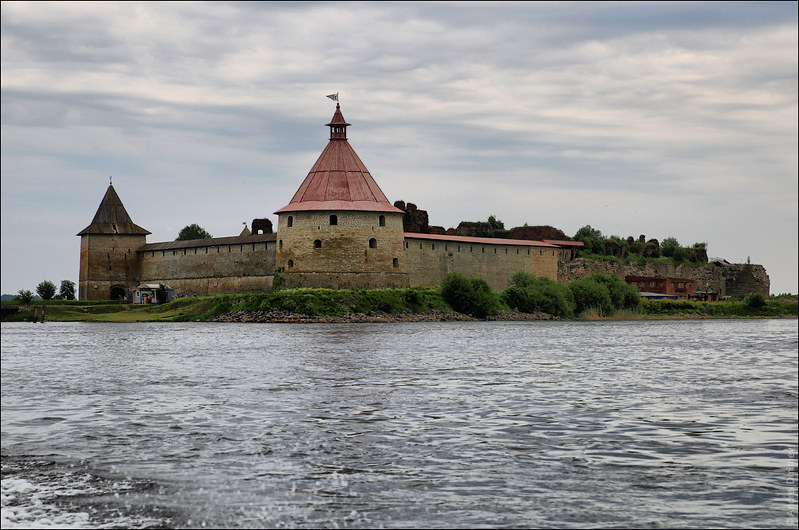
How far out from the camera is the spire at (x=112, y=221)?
2148 inches

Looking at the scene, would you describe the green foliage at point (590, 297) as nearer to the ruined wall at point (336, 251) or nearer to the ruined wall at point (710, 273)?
the ruined wall at point (336, 251)

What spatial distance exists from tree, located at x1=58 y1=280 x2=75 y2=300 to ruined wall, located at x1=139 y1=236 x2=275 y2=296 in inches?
188

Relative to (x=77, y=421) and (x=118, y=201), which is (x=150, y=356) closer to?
(x=77, y=421)

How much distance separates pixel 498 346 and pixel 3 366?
55.2 feet

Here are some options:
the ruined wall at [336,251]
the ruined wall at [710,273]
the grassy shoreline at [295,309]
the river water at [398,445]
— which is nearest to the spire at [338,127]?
the ruined wall at [336,251]

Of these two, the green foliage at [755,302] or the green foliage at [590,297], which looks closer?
the green foliage at [590,297]

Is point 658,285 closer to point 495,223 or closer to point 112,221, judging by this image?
point 495,223

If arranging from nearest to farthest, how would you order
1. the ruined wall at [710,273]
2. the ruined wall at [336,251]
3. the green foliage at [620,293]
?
the ruined wall at [336,251] → the green foliage at [620,293] → the ruined wall at [710,273]

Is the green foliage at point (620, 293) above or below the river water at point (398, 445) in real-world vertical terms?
above

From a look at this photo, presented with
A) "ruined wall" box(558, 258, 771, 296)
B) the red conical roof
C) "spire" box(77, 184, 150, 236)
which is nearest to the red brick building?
"ruined wall" box(558, 258, 771, 296)

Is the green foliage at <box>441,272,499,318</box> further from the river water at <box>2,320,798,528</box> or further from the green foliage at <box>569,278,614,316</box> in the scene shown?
the river water at <box>2,320,798,528</box>

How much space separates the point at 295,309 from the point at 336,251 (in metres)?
6.52

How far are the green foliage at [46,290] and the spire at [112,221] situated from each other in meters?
4.05

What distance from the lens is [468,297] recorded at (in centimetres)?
4034
